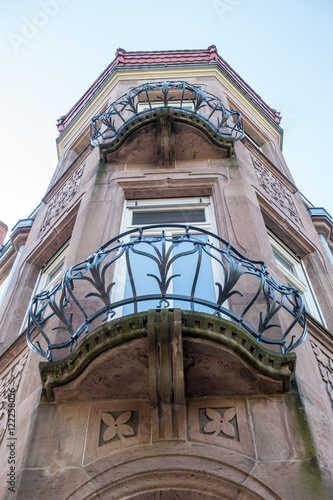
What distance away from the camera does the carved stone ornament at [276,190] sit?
952 cm

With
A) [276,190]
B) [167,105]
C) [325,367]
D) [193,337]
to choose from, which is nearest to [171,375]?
[193,337]

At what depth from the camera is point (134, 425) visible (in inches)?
183

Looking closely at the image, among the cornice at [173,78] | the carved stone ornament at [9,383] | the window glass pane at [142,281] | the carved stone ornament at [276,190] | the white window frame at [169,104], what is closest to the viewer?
the carved stone ornament at [9,383]

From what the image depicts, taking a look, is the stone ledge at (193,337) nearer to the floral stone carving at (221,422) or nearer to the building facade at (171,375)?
the building facade at (171,375)

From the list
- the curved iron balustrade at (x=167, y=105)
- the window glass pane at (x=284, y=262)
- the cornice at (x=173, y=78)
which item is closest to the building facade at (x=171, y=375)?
the window glass pane at (x=284, y=262)

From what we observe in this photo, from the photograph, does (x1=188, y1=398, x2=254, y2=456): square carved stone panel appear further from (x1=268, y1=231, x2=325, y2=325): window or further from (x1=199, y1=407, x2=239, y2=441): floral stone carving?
(x1=268, y1=231, x2=325, y2=325): window

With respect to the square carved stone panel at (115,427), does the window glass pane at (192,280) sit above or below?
above

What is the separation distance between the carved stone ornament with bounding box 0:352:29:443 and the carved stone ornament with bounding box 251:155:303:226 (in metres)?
5.12

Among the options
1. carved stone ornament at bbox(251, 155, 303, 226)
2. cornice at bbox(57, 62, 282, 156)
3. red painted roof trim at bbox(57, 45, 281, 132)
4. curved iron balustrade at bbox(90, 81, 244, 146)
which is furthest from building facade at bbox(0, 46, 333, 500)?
red painted roof trim at bbox(57, 45, 281, 132)

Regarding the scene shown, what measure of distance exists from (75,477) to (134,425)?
2.12 ft

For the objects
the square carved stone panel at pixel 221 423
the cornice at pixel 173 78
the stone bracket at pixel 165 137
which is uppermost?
the cornice at pixel 173 78

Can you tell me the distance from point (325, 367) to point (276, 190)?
4.69 meters

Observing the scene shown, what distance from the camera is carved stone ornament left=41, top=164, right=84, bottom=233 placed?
9.59 m

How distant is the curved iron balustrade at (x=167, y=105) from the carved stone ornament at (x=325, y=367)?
423 centimetres
